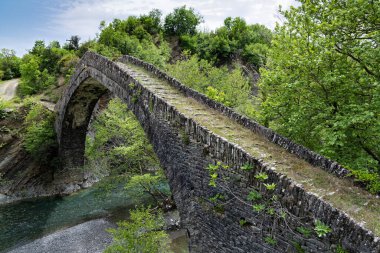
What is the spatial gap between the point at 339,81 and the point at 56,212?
709 inches

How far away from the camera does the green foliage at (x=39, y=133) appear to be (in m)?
21.7

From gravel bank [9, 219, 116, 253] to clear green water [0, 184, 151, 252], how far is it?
0.84 metres

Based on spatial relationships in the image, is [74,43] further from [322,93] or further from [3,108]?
[322,93]

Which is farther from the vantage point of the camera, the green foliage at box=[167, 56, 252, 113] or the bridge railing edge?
the green foliage at box=[167, 56, 252, 113]

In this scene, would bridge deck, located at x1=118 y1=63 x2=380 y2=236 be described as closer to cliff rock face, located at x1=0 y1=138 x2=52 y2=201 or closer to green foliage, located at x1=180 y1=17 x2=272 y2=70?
cliff rock face, located at x1=0 y1=138 x2=52 y2=201

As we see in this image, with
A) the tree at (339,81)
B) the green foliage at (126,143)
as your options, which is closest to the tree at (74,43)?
the green foliage at (126,143)

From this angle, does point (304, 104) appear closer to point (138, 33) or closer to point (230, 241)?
point (230, 241)

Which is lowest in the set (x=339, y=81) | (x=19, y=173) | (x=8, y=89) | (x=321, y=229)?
(x=19, y=173)

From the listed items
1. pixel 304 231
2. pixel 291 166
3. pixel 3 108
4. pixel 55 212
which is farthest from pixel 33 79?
pixel 304 231

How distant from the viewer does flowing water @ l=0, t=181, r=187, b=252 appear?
16.5 metres

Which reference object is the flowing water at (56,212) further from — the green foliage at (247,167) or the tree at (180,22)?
the tree at (180,22)

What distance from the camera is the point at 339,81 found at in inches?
340

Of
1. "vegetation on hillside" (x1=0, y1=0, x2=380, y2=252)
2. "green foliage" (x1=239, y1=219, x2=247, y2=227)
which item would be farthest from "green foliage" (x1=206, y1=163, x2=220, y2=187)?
"vegetation on hillside" (x1=0, y1=0, x2=380, y2=252)

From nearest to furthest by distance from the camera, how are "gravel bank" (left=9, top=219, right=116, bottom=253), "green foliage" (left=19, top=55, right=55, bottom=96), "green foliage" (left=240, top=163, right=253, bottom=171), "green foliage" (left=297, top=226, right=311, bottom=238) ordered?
"green foliage" (left=297, top=226, right=311, bottom=238)
"green foliage" (left=240, top=163, right=253, bottom=171)
"gravel bank" (left=9, top=219, right=116, bottom=253)
"green foliage" (left=19, top=55, right=55, bottom=96)
